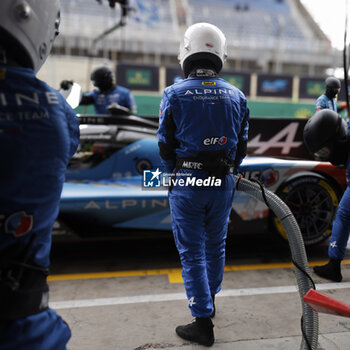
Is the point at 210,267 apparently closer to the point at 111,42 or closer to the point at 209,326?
the point at 209,326

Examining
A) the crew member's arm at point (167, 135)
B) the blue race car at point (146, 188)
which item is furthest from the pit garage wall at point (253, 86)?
the crew member's arm at point (167, 135)

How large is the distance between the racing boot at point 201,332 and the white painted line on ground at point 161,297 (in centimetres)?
52

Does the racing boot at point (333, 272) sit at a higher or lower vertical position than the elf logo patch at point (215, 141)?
lower

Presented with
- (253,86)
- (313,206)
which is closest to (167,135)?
(313,206)

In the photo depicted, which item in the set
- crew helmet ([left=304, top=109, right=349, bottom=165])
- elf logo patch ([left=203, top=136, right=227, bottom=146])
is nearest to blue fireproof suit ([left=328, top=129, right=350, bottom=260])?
crew helmet ([left=304, top=109, right=349, bottom=165])

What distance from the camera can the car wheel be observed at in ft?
11.4

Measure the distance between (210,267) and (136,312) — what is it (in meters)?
0.61

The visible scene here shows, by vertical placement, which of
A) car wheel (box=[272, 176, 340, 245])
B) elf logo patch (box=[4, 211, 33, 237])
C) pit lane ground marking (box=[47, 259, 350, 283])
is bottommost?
pit lane ground marking (box=[47, 259, 350, 283])

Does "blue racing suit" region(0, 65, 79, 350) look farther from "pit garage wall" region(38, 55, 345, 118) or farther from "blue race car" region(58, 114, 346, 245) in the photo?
"pit garage wall" region(38, 55, 345, 118)

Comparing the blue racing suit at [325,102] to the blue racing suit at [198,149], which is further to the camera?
the blue racing suit at [325,102]

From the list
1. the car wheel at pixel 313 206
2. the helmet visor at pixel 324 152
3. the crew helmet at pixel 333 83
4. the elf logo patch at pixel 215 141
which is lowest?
the car wheel at pixel 313 206

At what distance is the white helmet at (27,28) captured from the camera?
102 centimetres

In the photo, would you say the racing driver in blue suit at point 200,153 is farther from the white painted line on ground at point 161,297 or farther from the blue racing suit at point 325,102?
the blue racing suit at point 325,102

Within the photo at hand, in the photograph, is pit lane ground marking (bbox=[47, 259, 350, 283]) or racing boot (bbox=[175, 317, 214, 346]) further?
pit lane ground marking (bbox=[47, 259, 350, 283])
